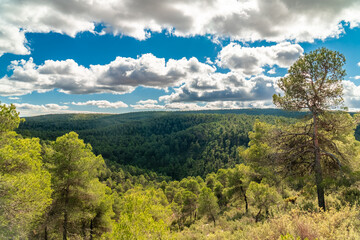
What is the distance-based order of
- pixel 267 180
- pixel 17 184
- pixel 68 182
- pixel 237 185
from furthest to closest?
pixel 237 185 < pixel 267 180 < pixel 68 182 < pixel 17 184

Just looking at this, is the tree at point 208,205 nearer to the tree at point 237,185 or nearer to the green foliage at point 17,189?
the tree at point 237,185

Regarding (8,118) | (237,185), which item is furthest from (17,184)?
(237,185)

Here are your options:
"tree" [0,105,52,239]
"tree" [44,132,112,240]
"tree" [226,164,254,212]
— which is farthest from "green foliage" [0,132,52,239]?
"tree" [226,164,254,212]

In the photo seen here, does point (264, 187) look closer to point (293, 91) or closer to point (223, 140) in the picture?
point (293, 91)

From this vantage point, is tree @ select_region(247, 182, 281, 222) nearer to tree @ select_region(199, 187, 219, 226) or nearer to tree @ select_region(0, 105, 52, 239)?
tree @ select_region(199, 187, 219, 226)

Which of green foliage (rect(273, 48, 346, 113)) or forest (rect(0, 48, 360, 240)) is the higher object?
green foliage (rect(273, 48, 346, 113))

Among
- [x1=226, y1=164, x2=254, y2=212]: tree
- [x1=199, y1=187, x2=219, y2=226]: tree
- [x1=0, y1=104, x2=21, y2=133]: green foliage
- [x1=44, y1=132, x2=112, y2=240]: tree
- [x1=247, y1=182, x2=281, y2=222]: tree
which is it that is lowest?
[x1=199, y1=187, x2=219, y2=226]: tree

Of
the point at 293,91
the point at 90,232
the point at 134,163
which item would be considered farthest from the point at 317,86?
the point at 134,163

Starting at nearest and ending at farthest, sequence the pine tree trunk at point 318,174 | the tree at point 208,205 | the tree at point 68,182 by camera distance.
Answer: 1. the pine tree trunk at point 318,174
2. the tree at point 68,182
3. the tree at point 208,205

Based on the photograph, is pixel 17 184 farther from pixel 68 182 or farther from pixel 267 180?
pixel 267 180

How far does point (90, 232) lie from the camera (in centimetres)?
1504

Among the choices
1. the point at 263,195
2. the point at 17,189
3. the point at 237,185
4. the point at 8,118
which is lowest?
the point at 237,185

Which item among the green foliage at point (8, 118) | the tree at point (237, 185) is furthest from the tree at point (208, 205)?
the green foliage at point (8, 118)

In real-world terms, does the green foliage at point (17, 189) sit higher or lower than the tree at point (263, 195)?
higher
